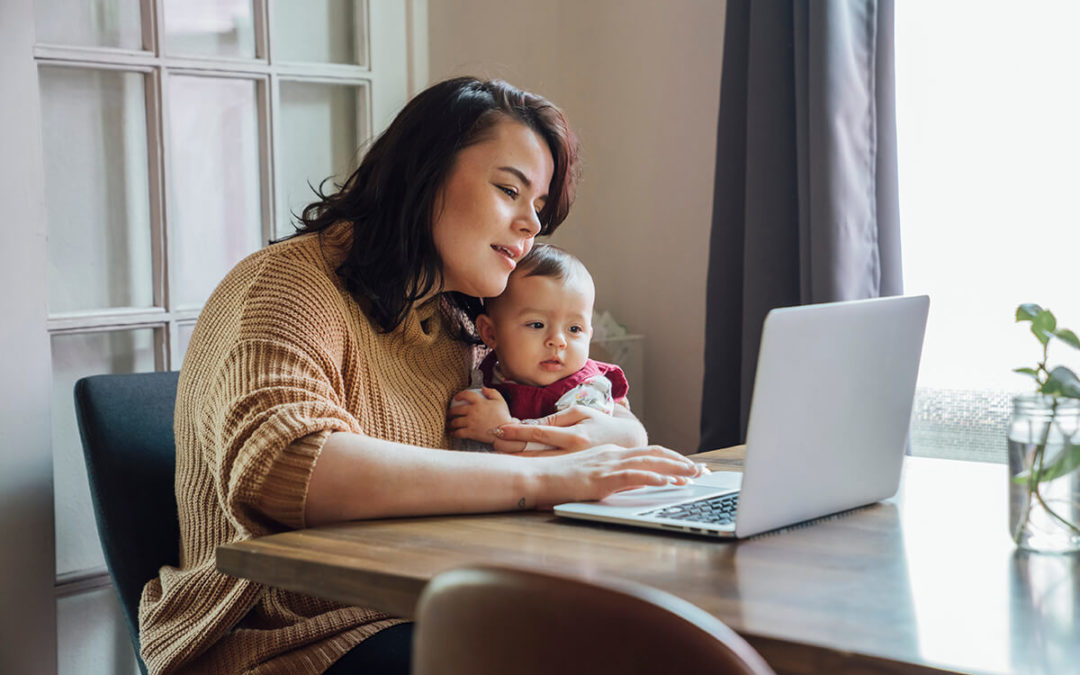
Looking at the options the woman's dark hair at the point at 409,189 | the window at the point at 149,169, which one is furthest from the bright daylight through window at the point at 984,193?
the window at the point at 149,169

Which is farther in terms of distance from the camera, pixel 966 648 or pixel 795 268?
pixel 795 268

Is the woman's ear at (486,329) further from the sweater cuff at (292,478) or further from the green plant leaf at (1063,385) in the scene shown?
the green plant leaf at (1063,385)

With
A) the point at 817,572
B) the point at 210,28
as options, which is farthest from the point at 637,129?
the point at 817,572

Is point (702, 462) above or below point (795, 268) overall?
below

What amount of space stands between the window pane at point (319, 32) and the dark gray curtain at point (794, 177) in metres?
0.90

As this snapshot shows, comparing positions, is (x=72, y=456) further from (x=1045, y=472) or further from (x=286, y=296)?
(x=1045, y=472)

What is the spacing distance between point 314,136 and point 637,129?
3.21ft

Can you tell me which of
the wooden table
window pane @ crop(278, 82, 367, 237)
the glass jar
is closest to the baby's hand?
the wooden table

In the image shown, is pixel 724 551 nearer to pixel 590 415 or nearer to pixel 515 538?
pixel 515 538

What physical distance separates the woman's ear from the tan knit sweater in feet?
0.66

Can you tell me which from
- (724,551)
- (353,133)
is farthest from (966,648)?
(353,133)

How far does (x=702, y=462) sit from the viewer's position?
1667mm

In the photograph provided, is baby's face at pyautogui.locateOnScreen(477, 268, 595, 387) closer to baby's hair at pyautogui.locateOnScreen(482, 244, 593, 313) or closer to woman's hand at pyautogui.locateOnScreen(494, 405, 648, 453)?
baby's hair at pyautogui.locateOnScreen(482, 244, 593, 313)

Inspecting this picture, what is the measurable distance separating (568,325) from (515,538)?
0.67 metres
